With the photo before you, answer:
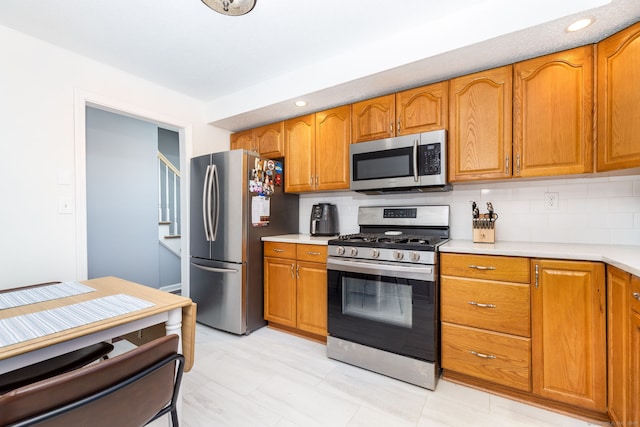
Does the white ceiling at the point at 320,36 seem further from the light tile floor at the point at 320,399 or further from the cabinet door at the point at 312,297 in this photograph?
the light tile floor at the point at 320,399

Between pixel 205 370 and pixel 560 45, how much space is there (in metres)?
3.27

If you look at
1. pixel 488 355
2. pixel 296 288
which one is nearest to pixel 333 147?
pixel 296 288

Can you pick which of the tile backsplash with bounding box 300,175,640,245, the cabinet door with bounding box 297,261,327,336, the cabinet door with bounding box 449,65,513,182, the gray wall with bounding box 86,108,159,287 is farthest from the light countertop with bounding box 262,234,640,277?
the gray wall with bounding box 86,108,159,287

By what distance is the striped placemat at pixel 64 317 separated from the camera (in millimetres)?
958

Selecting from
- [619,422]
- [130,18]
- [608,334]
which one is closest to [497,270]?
[608,334]

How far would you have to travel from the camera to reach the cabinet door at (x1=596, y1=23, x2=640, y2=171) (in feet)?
5.00

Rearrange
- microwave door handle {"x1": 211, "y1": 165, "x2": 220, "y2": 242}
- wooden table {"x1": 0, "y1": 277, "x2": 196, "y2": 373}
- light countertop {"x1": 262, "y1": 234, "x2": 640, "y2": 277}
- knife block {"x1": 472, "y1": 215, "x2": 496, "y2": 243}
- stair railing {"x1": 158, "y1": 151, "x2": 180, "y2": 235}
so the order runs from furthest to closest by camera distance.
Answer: stair railing {"x1": 158, "y1": 151, "x2": 180, "y2": 235} < microwave door handle {"x1": 211, "y1": 165, "x2": 220, "y2": 242} < knife block {"x1": 472, "y1": 215, "x2": 496, "y2": 243} < light countertop {"x1": 262, "y1": 234, "x2": 640, "y2": 277} < wooden table {"x1": 0, "y1": 277, "x2": 196, "y2": 373}

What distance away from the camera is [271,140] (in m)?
3.17

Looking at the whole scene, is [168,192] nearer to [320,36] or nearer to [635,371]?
[320,36]

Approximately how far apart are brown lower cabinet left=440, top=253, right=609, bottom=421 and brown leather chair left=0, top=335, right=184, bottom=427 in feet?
5.56

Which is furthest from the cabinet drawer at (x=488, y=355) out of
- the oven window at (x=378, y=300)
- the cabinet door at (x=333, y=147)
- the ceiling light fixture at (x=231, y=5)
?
the ceiling light fixture at (x=231, y=5)

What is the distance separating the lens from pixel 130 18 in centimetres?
190

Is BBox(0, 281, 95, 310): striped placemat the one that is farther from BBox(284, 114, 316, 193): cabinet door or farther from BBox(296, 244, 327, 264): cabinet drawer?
BBox(284, 114, 316, 193): cabinet door

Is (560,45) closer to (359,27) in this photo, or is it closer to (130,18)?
(359,27)
